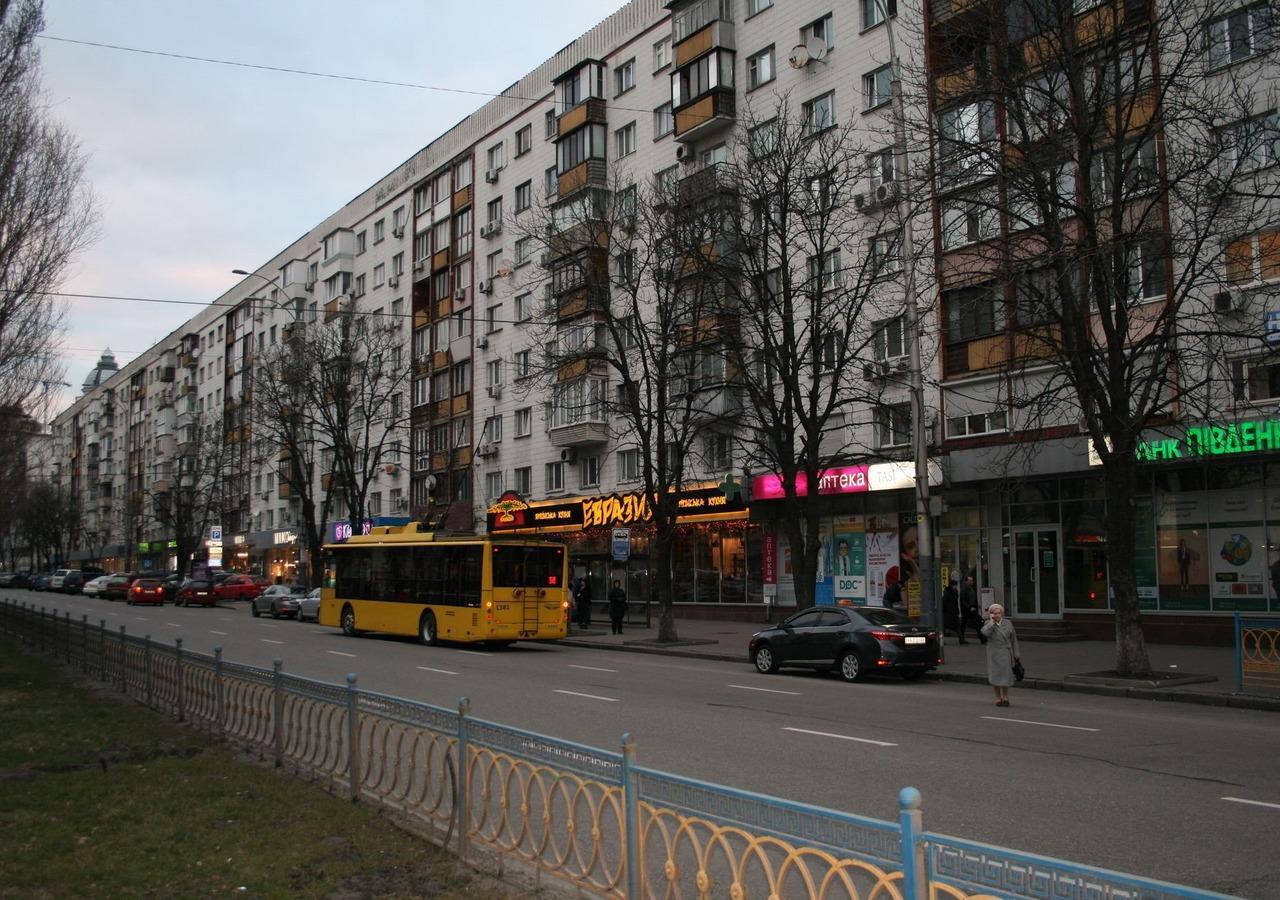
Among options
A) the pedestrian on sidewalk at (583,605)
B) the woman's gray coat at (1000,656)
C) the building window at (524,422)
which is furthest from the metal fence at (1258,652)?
→ the building window at (524,422)

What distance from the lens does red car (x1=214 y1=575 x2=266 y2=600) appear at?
183 ft

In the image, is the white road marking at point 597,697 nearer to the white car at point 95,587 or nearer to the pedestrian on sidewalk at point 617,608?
the pedestrian on sidewalk at point 617,608

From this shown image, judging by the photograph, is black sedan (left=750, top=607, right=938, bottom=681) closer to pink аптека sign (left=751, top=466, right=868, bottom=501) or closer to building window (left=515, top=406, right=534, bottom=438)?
pink аптека sign (left=751, top=466, right=868, bottom=501)

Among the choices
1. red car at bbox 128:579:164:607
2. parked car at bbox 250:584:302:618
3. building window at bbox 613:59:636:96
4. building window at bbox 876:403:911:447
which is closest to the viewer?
A: building window at bbox 876:403:911:447

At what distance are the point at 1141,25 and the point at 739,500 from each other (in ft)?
64.1

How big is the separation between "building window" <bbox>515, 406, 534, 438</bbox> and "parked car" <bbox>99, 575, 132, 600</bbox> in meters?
30.1

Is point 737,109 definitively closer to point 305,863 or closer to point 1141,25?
point 1141,25

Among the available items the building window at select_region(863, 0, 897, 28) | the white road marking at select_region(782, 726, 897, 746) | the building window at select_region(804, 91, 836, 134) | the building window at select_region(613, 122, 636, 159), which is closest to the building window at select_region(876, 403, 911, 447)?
the building window at select_region(804, 91, 836, 134)

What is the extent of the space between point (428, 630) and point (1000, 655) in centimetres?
1659

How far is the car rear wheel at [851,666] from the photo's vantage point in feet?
65.0

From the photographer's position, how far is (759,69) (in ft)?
122

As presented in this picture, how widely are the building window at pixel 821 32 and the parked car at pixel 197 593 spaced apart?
1566 inches

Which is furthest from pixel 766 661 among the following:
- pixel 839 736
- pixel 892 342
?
pixel 892 342

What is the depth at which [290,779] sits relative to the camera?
8945 millimetres
